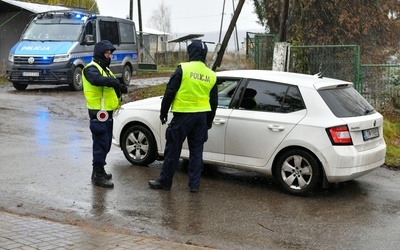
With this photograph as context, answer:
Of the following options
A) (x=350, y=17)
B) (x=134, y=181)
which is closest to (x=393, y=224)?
(x=134, y=181)

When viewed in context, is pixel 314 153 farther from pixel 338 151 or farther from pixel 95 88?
pixel 95 88

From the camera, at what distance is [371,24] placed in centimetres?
2864

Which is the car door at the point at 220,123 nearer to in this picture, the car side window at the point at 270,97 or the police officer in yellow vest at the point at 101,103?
the car side window at the point at 270,97

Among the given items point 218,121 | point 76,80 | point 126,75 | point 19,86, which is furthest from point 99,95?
point 126,75

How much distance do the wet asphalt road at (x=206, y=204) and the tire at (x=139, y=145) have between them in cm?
15

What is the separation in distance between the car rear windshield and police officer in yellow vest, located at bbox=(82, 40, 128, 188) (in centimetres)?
257

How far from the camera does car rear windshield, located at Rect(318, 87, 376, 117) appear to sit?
8.20 m

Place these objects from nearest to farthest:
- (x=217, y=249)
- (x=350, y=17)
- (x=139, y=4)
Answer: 1. (x=217, y=249)
2. (x=350, y=17)
3. (x=139, y=4)

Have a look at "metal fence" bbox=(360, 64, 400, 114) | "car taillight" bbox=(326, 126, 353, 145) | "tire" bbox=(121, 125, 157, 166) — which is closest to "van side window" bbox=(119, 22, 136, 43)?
"metal fence" bbox=(360, 64, 400, 114)

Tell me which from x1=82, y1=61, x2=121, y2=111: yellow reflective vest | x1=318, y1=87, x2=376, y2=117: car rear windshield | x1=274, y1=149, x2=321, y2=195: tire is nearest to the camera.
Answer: x1=274, y1=149, x2=321, y2=195: tire

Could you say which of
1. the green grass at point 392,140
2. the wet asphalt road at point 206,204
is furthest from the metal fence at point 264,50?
the wet asphalt road at point 206,204

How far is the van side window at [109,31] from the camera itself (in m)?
20.9

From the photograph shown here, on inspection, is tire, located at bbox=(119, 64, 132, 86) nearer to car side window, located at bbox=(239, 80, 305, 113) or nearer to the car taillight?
car side window, located at bbox=(239, 80, 305, 113)

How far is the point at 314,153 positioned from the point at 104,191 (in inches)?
102
